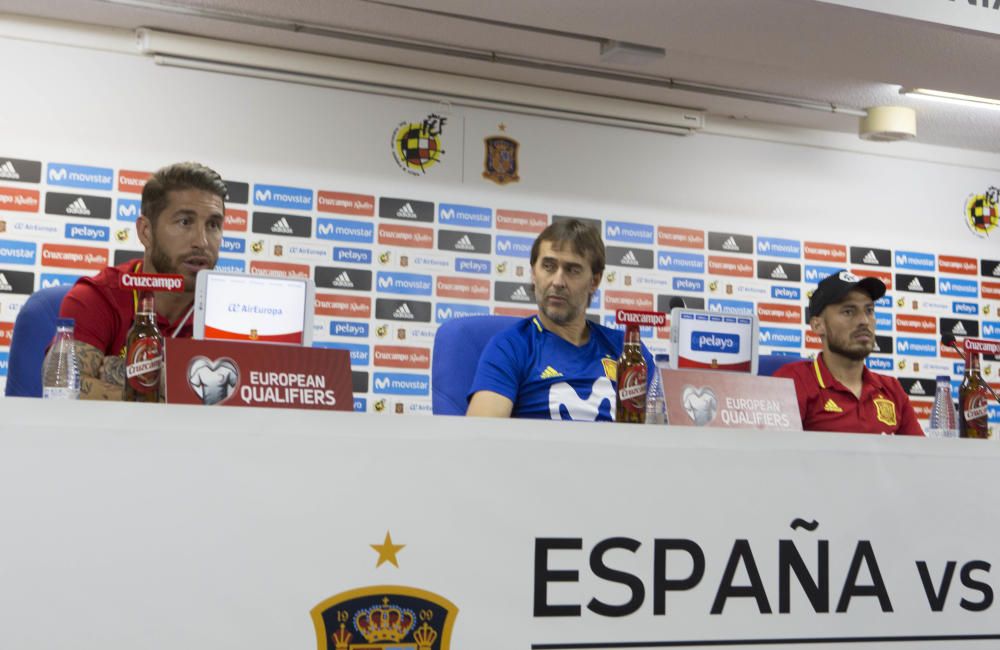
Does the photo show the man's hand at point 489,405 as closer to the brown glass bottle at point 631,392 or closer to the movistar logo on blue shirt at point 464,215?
the brown glass bottle at point 631,392

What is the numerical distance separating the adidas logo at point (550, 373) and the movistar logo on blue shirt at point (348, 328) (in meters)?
2.10

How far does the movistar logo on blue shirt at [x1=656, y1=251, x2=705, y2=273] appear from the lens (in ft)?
16.5

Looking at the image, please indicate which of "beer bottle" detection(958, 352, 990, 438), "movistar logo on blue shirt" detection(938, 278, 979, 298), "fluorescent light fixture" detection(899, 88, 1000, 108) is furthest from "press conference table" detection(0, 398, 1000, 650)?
"movistar logo on blue shirt" detection(938, 278, 979, 298)

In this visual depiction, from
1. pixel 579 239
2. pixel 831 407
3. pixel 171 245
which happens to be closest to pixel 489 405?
pixel 579 239

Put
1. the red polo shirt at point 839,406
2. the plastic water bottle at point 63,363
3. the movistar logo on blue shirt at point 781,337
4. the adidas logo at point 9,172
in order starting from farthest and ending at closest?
the movistar logo on blue shirt at point 781,337 < the adidas logo at point 9,172 < the red polo shirt at point 839,406 < the plastic water bottle at point 63,363

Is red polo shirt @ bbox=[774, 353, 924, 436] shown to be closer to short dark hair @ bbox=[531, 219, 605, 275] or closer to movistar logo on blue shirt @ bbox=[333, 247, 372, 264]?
short dark hair @ bbox=[531, 219, 605, 275]

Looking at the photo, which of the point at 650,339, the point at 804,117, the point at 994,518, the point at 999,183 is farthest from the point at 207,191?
the point at 999,183

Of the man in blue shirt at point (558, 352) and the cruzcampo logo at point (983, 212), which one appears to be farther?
the cruzcampo logo at point (983, 212)

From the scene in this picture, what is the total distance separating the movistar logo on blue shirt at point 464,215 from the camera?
468cm

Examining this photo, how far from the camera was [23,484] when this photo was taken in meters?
1.22

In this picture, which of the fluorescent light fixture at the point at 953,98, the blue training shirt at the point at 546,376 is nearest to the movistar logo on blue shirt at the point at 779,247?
the fluorescent light fixture at the point at 953,98

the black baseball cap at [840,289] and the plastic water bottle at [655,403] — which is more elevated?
the black baseball cap at [840,289]

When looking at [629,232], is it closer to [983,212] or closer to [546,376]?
[983,212]

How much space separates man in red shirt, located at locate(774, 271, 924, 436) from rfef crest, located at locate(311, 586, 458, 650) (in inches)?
73.6
